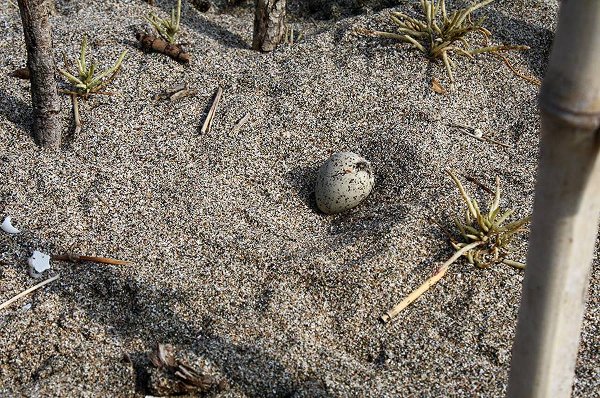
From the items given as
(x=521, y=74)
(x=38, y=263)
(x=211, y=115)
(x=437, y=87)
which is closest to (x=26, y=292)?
(x=38, y=263)

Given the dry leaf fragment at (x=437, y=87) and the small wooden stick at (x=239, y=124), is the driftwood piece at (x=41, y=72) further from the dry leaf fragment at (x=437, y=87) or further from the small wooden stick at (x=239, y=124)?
the dry leaf fragment at (x=437, y=87)

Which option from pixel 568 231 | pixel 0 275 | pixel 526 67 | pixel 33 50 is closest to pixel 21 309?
pixel 0 275

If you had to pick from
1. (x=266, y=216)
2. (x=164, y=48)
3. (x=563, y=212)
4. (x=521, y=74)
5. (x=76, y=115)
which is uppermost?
(x=563, y=212)

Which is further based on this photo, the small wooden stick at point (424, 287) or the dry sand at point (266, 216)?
the small wooden stick at point (424, 287)

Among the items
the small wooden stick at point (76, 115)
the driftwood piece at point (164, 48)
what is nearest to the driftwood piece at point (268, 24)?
the driftwood piece at point (164, 48)

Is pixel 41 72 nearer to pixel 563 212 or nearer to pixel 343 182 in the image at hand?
pixel 343 182

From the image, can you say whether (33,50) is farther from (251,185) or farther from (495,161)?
(495,161)
